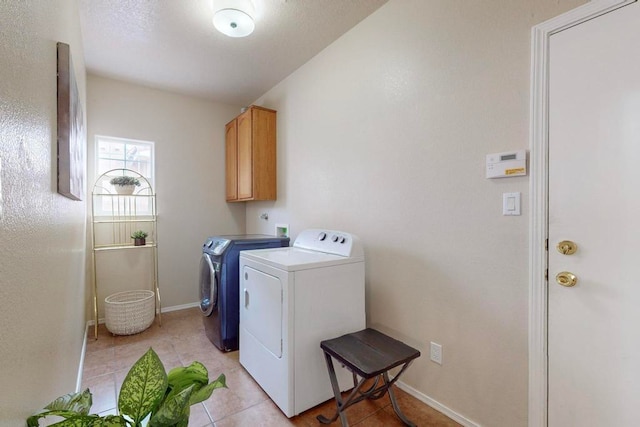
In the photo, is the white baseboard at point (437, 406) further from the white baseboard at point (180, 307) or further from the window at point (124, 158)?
the window at point (124, 158)

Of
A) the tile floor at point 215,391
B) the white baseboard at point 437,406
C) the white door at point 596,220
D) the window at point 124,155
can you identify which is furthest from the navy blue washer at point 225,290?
the white door at point 596,220

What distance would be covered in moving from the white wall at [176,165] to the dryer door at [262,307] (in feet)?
5.71

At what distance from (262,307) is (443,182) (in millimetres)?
1362

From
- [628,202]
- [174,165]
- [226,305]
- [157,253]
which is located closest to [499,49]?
[628,202]

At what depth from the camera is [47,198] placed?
971 millimetres

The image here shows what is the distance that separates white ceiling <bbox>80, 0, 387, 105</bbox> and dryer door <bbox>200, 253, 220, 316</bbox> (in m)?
1.82

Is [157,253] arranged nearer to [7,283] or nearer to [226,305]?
[226,305]

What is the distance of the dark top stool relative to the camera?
1.41 metres

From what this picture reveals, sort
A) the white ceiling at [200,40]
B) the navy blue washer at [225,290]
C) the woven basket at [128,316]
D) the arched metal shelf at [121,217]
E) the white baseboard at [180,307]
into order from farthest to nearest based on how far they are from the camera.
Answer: the white baseboard at [180,307], the arched metal shelf at [121,217], the woven basket at [128,316], the navy blue washer at [225,290], the white ceiling at [200,40]

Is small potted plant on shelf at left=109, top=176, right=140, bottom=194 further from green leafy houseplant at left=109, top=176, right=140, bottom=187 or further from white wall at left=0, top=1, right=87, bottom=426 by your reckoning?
white wall at left=0, top=1, right=87, bottom=426

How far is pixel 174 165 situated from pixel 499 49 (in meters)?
3.33

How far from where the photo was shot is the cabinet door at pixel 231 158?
3.52 metres

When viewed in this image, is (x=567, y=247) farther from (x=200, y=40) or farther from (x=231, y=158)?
(x=231, y=158)

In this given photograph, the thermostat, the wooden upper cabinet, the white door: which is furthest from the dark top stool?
the wooden upper cabinet
